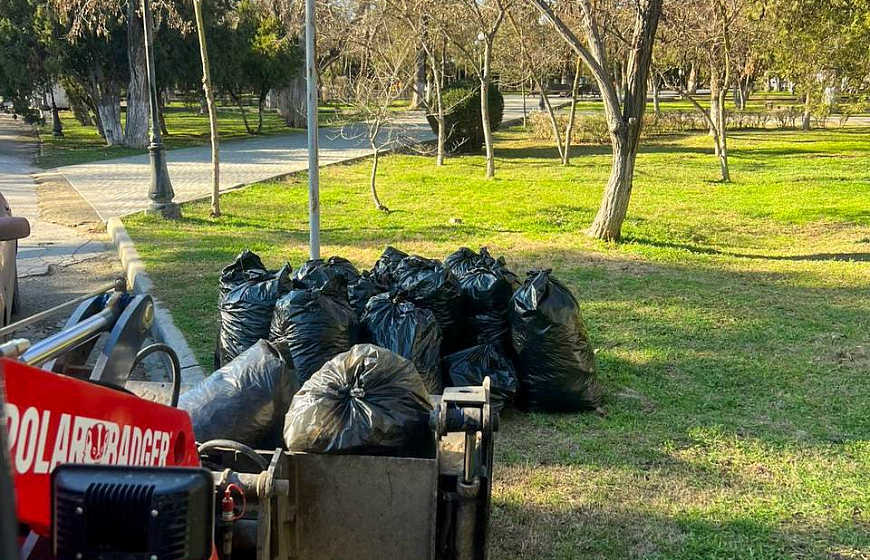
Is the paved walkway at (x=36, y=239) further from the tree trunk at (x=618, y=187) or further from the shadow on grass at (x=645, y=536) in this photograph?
the shadow on grass at (x=645, y=536)

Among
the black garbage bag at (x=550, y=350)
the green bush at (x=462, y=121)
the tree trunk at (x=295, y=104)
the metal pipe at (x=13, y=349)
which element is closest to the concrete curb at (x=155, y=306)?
the black garbage bag at (x=550, y=350)

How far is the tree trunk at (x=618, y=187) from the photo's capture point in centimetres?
1073

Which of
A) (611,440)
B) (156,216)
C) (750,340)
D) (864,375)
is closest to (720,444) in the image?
(611,440)

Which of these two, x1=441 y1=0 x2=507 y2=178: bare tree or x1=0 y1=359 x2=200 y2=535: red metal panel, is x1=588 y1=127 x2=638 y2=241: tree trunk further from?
x1=0 y1=359 x2=200 y2=535: red metal panel

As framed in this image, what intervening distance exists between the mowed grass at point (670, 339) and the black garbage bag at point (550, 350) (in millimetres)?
150

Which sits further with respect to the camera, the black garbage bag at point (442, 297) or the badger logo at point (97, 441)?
the black garbage bag at point (442, 297)

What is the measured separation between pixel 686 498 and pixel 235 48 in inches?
1100

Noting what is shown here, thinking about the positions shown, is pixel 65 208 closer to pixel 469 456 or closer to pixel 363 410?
pixel 363 410

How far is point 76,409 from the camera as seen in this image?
179 centimetres

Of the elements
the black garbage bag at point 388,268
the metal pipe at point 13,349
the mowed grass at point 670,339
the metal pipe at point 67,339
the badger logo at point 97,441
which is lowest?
the mowed grass at point 670,339

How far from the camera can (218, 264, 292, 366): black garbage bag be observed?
515 centimetres

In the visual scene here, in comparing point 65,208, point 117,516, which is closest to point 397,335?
point 117,516

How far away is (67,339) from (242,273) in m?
3.61

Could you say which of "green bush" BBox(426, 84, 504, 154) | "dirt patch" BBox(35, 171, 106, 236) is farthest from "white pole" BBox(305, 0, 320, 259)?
"green bush" BBox(426, 84, 504, 154)
